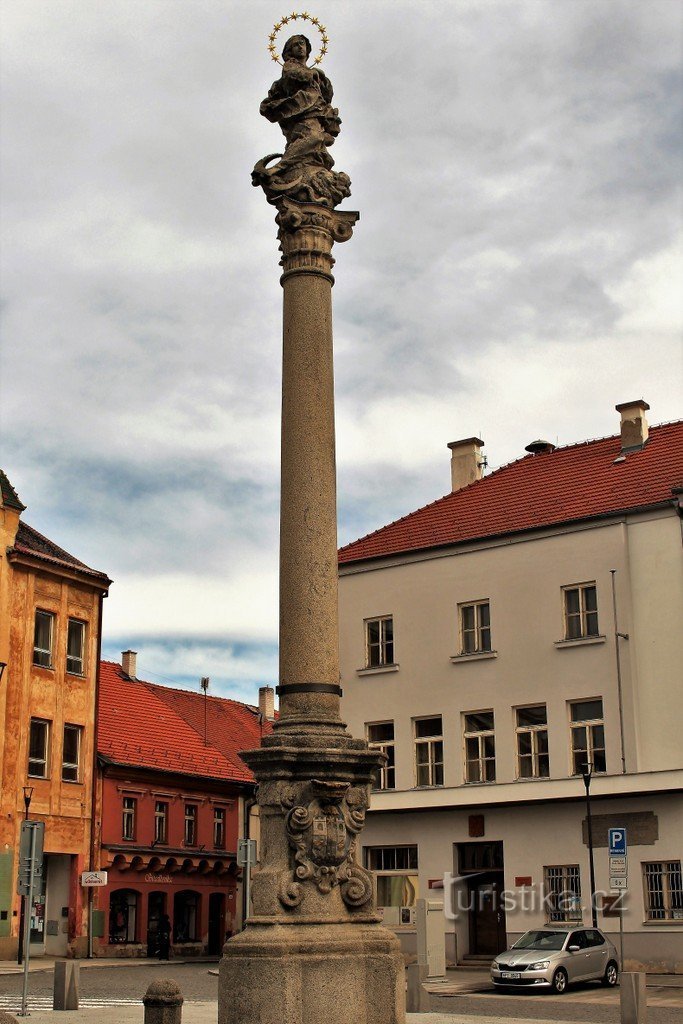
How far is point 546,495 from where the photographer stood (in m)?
38.6

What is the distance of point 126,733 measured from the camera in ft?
167

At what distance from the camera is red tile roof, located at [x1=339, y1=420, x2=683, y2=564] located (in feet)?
119

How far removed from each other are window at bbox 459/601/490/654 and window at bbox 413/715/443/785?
7.24 ft

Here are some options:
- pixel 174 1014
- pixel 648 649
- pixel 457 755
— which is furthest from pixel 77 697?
pixel 174 1014

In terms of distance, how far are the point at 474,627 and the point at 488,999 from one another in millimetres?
13198

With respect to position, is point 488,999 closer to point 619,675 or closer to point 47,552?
point 619,675

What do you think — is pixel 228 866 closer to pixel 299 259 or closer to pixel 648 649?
pixel 648 649

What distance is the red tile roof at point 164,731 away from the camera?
164ft

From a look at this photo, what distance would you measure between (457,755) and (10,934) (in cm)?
1443

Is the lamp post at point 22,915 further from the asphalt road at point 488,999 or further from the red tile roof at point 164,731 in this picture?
the asphalt road at point 488,999

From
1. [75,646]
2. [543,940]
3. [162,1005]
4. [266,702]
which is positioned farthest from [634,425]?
[266,702]

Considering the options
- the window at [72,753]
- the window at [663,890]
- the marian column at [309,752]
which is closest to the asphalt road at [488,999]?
the window at [663,890]

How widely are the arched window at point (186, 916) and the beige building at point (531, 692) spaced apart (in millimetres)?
14558

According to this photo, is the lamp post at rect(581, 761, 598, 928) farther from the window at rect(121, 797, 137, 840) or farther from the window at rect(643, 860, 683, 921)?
the window at rect(121, 797, 137, 840)
